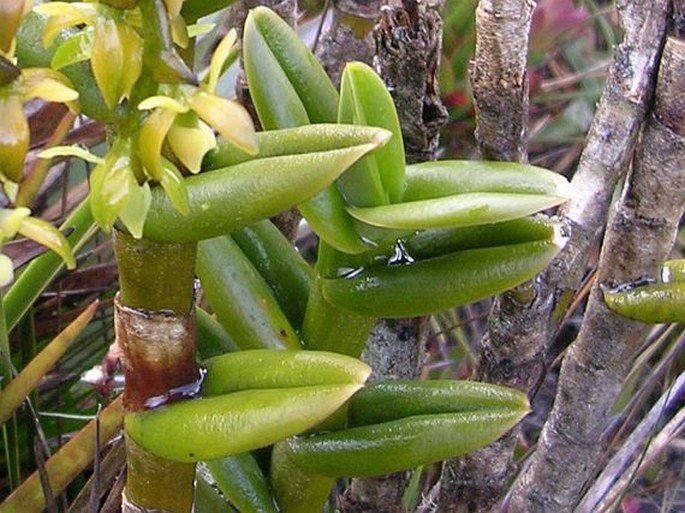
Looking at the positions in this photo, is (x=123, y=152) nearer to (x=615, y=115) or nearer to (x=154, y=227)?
(x=154, y=227)

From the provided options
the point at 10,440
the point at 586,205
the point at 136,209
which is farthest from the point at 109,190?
the point at 10,440

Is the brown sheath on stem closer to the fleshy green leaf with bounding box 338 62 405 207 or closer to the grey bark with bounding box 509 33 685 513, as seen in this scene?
the fleshy green leaf with bounding box 338 62 405 207

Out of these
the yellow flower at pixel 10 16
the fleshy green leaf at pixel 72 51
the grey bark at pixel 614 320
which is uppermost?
the yellow flower at pixel 10 16

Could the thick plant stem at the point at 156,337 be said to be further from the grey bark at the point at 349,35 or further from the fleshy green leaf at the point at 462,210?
the grey bark at the point at 349,35

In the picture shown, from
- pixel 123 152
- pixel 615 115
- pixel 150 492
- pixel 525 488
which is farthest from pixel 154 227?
pixel 525 488

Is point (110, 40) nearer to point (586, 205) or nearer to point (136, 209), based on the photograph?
A: point (136, 209)

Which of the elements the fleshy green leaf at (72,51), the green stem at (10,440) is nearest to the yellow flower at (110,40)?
the fleshy green leaf at (72,51)
